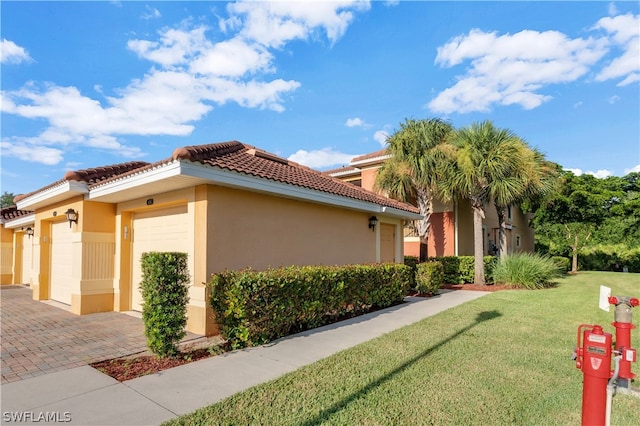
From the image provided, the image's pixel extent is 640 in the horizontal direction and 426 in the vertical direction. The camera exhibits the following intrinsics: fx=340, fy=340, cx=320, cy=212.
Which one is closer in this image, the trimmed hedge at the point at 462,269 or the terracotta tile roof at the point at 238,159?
the terracotta tile roof at the point at 238,159

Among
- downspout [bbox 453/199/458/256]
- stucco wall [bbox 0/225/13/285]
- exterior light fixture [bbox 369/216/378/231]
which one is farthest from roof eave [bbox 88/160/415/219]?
stucco wall [bbox 0/225/13/285]

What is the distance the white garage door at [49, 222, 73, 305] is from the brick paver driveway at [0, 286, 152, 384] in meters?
1.05

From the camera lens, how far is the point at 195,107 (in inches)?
575

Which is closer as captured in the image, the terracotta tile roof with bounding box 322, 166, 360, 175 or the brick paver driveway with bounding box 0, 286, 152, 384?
the brick paver driveway with bounding box 0, 286, 152, 384

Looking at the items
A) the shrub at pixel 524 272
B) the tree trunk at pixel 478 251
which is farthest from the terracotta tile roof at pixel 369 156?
the shrub at pixel 524 272

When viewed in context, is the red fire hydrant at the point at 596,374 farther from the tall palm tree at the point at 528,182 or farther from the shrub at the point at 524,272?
the tall palm tree at the point at 528,182

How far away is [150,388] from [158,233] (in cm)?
521

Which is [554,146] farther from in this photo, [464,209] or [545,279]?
[545,279]

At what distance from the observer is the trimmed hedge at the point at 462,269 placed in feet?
53.2

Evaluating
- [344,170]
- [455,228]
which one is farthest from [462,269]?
[344,170]

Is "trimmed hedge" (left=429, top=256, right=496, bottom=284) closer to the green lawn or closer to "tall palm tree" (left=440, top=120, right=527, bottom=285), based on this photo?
"tall palm tree" (left=440, top=120, right=527, bottom=285)

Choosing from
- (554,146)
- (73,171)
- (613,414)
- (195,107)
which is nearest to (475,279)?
(554,146)

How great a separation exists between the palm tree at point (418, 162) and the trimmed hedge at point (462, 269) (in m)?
1.23

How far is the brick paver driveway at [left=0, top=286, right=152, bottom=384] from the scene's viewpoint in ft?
17.2
